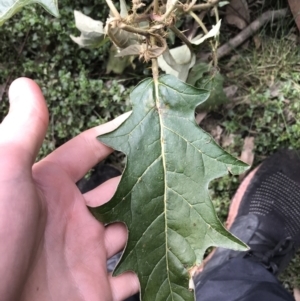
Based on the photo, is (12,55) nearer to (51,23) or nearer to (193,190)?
(51,23)

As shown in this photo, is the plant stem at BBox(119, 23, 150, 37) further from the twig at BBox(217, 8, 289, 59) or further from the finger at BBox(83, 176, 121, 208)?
the twig at BBox(217, 8, 289, 59)

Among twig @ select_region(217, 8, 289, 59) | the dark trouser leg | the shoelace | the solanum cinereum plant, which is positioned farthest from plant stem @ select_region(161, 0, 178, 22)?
the shoelace

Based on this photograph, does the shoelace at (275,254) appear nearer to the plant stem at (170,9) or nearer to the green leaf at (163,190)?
the green leaf at (163,190)

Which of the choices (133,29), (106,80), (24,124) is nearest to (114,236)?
(24,124)

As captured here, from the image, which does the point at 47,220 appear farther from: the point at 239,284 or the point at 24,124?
the point at 239,284

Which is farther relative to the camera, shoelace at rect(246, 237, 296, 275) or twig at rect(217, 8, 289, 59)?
shoelace at rect(246, 237, 296, 275)

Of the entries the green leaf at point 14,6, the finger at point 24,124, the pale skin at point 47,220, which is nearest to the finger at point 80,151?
the pale skin at point 47,220
